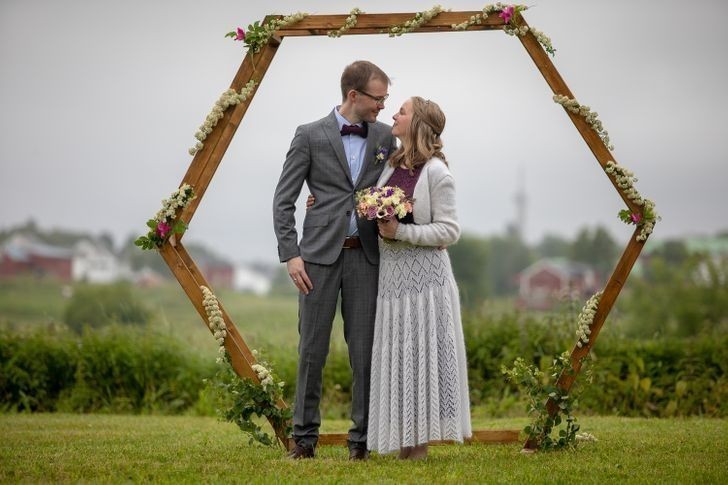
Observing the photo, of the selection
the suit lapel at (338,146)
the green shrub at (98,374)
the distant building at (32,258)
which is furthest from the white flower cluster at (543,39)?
the distant building at (32,258)

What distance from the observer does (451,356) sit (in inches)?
241

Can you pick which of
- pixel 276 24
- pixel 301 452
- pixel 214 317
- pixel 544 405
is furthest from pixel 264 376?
pixel 276 24

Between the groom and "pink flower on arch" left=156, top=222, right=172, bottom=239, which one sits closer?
the groom

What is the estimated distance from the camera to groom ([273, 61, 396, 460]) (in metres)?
6.30

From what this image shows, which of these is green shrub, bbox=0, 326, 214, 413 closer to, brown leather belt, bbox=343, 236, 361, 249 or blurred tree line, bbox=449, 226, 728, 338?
blurred tree line, bbox=449, 226, 728, 338

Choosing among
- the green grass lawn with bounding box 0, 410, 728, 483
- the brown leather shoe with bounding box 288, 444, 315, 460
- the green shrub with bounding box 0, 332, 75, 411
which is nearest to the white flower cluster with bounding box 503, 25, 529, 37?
the green grass lawn with bounding box 0, 410, 728, 483

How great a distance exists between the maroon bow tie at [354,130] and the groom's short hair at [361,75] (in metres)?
0.24

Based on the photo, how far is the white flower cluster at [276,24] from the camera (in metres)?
6.66

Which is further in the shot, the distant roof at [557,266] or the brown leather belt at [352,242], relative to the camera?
the distant roof at [557,266]

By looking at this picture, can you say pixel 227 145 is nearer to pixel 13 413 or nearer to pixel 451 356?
Answer: pixel 451 356

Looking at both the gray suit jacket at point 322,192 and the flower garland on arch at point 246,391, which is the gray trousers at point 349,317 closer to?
the gray suit jacket at point 322,192

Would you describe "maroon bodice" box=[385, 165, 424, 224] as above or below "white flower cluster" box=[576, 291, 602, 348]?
above

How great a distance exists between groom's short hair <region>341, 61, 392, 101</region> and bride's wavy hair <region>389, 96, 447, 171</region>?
0.27 meters

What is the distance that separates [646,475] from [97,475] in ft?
10.3
